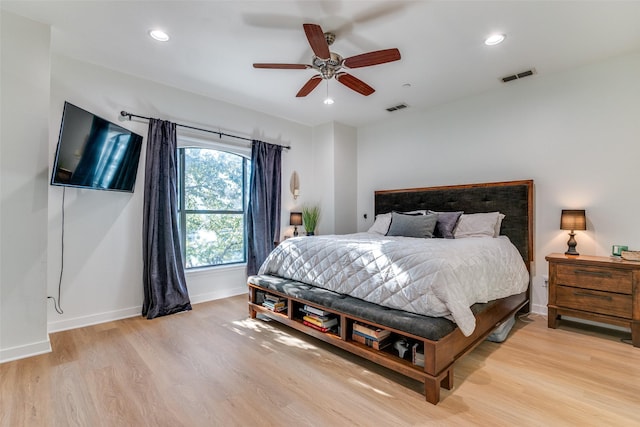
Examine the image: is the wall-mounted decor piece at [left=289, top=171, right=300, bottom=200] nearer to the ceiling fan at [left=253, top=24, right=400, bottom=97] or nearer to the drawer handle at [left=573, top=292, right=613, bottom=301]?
the ceiling fan at [left=253, top=24, right=400, bottom=97]

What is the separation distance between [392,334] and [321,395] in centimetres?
71

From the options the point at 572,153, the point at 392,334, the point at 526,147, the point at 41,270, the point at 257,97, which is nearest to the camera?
the point at 392,334

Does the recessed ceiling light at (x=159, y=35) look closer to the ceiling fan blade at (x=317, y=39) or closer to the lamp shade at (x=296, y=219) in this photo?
the ceiling fan blade at (x=317, y=39)

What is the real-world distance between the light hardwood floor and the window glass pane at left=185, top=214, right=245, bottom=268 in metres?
1.31

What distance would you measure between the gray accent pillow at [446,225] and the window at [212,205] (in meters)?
2.71

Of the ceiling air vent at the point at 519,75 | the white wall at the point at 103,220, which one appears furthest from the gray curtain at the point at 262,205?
the ceiling air vent at the point at 519,75

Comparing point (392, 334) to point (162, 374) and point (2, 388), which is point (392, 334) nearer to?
point (162, 374)

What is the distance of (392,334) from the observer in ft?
7.36

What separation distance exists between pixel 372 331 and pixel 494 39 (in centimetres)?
275

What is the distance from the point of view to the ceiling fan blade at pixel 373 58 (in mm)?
2242

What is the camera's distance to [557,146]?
329 centimetres

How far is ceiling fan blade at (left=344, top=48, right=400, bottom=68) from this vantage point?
2.24m

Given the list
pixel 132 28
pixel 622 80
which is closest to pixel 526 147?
pixel 622 80

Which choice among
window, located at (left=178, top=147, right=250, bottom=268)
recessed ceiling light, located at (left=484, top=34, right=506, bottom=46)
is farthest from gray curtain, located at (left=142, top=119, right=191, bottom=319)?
recessed ceiling light, located at (left=484, top=34, right=506, bottom=46)
